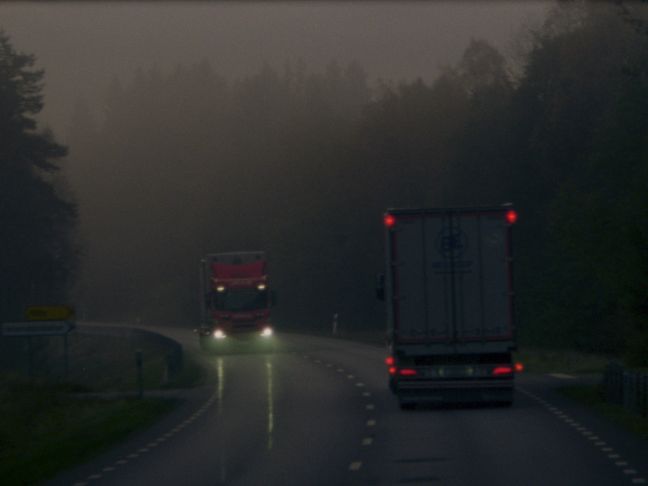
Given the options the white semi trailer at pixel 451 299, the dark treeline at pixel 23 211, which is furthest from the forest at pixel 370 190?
the white semi trailer at pixel 451 299

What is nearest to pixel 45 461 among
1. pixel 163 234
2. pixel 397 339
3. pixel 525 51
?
pixel 397 339

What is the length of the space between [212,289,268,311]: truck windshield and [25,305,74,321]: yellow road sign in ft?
57.9

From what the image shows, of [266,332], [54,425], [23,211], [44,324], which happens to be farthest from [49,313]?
[23,211]

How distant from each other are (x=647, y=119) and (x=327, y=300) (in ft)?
133

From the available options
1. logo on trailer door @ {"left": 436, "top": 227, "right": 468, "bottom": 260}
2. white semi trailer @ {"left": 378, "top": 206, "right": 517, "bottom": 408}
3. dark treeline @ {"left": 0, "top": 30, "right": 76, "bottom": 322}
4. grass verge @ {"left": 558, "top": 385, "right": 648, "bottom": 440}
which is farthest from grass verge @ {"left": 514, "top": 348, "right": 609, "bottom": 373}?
dark treeline @ {"left": 0, "top": 30, "right": 76, "bottom": 322}

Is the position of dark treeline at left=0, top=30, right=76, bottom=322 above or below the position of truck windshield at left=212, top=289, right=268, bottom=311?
above

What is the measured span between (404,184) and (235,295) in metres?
39.6

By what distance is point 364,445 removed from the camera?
22.1 metres

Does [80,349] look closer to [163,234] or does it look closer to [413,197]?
[413,197]

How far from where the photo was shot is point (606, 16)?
67938 mm

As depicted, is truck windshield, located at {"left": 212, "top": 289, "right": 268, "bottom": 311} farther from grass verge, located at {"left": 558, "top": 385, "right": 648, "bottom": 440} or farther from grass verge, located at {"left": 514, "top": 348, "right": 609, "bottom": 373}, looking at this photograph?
grass verge, located at {"left": 558, "top": 385, "right": 648, "bottom": 440}

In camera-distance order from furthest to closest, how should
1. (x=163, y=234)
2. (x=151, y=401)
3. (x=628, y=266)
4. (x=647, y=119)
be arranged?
(x=163, y=234) → (x=647, y=119) → (x=628, y=266) → (x=151, y=401)

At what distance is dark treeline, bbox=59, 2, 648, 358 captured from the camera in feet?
188

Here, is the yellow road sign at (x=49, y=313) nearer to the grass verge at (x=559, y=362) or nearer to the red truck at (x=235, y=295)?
the grass verge at (x=559, y=362)
